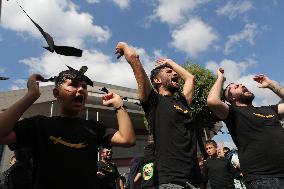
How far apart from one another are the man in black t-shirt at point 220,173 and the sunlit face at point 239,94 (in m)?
4.15

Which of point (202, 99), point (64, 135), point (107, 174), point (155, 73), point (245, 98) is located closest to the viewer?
point (64, 135)

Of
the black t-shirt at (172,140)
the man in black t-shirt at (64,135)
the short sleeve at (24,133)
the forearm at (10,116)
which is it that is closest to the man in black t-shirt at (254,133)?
the black t-shirt at (172,140)

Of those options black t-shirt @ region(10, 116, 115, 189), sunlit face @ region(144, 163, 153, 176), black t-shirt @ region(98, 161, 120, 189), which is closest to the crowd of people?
black t-shirt @ region(10, 116, 115, 189)

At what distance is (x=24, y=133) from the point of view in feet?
8.55

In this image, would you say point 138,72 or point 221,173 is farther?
point 221,173

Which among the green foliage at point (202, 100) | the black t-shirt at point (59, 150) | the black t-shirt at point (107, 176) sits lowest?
the black t-shirt at point (59, 150)

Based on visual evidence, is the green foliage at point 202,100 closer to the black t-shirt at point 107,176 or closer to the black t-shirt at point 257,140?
the black t-shirt at point 107,176

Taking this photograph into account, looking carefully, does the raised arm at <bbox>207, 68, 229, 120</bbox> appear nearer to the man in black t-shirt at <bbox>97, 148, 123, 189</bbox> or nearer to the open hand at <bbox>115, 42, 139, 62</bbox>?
the open hand at <bbox>115, 42, 139, 62</bbox>

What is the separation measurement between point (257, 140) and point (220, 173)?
185 inches

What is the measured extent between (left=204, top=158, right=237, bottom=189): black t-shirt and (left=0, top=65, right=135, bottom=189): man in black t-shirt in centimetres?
586

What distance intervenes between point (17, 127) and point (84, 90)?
675 mm

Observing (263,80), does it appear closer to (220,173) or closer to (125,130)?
(125,130)

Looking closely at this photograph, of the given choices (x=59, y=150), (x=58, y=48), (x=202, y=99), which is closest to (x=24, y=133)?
(x=59, y=150)

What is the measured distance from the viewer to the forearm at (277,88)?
15.8 feet
